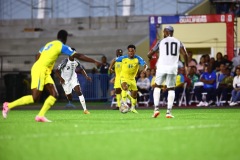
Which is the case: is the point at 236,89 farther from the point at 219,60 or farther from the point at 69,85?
the point at 69,85

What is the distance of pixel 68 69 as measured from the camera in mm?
23406

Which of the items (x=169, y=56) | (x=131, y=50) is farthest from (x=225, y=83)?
(x=169, y=56)

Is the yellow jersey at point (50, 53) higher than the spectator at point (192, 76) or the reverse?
higher

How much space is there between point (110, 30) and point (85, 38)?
1413 millimetres

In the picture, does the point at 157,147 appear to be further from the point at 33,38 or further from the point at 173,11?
the point at 33,38

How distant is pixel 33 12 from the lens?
3766 centimetres

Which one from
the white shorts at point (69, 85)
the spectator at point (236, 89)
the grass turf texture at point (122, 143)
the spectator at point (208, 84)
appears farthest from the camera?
the spectator at point (208, 84)

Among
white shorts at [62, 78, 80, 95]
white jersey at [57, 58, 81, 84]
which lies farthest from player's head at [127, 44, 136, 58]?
white shorts at [62, 78, 80, 95]

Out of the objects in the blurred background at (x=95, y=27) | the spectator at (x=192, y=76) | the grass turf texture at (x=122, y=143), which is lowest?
the grass turf texture at (x=122, y=143)

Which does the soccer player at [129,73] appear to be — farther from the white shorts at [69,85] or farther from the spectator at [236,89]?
the spectator at [236,89]

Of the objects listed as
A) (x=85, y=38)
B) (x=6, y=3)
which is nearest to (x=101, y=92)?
(x=85, y=38)

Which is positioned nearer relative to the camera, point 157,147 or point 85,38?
point 157,147

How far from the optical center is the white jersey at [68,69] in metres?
23.3

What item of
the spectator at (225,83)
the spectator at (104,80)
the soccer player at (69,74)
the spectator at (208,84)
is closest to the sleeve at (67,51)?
the soccer player at (69,74)
